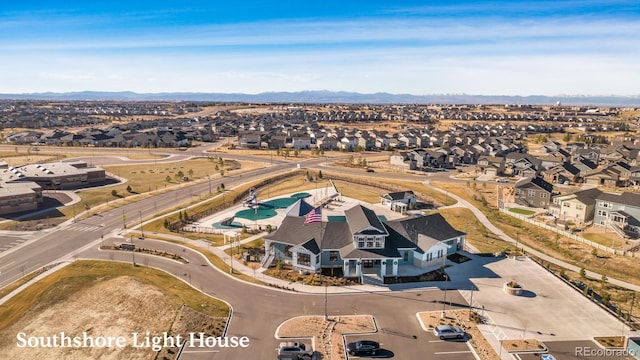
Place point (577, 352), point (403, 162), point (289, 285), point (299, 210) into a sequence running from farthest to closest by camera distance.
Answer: point (403, 162)
point (299, 210)
point (289, 285)
point (577, 352)

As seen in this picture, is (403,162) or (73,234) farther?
(403,162)

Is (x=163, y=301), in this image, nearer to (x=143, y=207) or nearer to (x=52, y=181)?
(x=143, y=207)

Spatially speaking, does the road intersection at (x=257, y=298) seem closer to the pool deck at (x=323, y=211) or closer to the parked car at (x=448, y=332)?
the parked car at (x=448, y=332)

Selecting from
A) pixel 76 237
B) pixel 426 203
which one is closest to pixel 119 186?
pixel 76 237

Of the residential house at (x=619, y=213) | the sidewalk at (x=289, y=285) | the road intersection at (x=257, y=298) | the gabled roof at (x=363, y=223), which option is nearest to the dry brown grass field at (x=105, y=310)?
the road intersection at (x=257, y=298)

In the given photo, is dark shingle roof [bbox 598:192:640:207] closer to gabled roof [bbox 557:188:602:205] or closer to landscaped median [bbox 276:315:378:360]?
gabled roof [bbox 557:188:602:205]

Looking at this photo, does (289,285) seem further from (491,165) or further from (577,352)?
(491,165)

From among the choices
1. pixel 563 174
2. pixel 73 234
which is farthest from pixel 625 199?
pixel 73 234

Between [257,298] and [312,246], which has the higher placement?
[312,246]

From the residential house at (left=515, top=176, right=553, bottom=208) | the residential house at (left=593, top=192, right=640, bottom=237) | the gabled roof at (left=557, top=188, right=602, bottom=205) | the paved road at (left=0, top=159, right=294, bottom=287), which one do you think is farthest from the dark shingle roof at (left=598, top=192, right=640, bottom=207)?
the paved road at (left=0, top=159, right=294, bottom=287)
